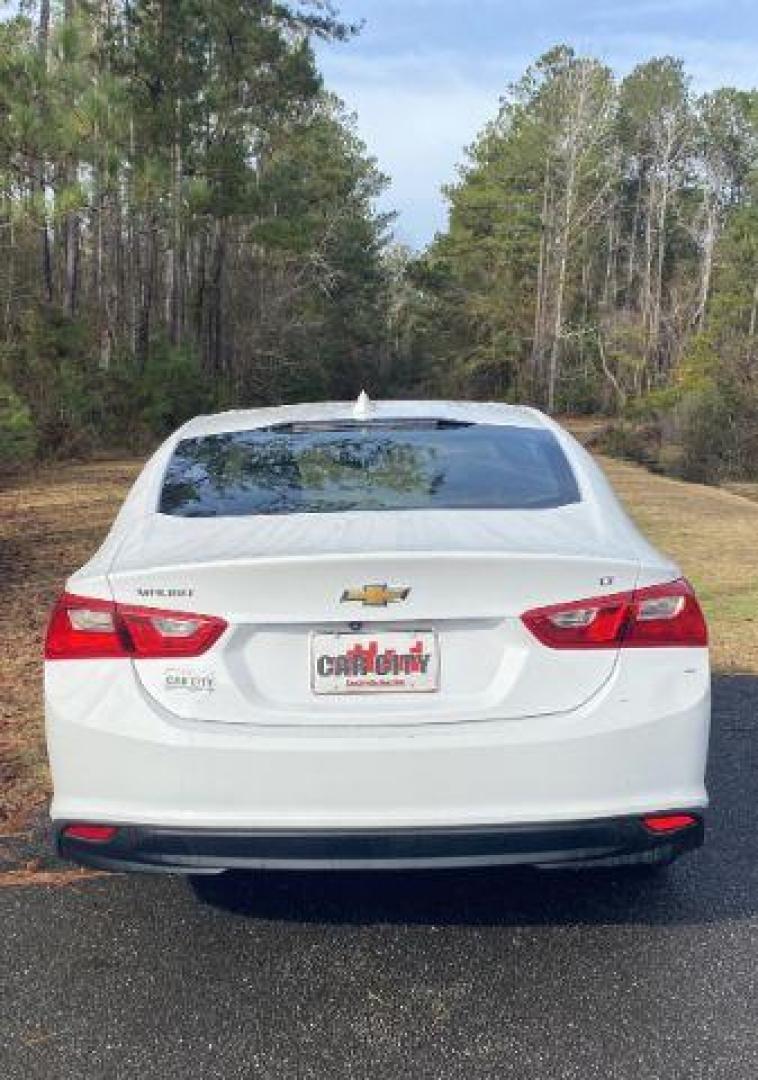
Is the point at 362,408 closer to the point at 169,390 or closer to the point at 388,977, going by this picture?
the point at 388,977

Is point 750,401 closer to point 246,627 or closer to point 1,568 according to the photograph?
point 1,568

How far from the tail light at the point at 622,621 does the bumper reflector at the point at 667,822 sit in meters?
0.45

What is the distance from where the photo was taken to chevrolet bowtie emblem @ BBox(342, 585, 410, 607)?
9.65 ft

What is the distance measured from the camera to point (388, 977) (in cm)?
324

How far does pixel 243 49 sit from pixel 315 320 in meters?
14.5

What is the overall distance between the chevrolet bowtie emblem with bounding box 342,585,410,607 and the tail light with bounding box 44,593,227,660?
33cm

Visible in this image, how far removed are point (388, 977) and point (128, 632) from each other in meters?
1.20

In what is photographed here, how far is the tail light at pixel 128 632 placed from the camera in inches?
117

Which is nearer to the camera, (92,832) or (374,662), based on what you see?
(374,662)

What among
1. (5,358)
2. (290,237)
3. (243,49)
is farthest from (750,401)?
(5,358)

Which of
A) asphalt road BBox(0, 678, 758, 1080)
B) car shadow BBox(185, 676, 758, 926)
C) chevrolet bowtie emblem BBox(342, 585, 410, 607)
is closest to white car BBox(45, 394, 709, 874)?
chevrolet bowtie emblem BBox(342, 585, 410, 607)

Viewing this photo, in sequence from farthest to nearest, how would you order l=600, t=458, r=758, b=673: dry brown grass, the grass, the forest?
1. the forest
2. l=600, t=458, r=758, b=673: dry brown grass
3. the grass

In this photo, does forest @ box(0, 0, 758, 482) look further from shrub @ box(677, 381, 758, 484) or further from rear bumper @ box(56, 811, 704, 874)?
rear bumper @ box(56, 811, 704, 874)

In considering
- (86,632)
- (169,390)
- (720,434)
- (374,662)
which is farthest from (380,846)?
(720,434)
